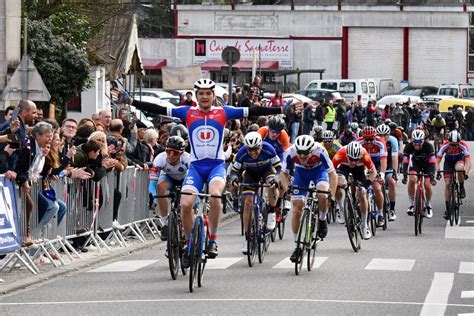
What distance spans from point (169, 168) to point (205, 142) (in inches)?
55.5

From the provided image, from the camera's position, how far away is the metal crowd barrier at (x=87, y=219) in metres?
16.6

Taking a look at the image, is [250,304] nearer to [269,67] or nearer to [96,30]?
[96,30]

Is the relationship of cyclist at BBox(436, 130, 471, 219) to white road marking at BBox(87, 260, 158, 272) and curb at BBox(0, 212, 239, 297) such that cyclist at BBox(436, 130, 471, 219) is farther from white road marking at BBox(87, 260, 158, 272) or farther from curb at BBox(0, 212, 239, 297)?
white road marking at BBox(87, 260, 158, 272)

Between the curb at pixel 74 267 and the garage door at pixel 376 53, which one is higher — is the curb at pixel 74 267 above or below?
below

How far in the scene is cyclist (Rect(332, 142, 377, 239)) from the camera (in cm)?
2067

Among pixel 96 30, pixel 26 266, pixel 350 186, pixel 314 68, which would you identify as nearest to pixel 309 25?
pixel 314 68

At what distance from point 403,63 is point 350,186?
212 ft

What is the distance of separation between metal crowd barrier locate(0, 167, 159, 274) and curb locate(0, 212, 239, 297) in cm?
17

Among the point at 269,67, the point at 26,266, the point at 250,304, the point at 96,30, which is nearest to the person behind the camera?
the point at 250,304

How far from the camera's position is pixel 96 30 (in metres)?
34.5

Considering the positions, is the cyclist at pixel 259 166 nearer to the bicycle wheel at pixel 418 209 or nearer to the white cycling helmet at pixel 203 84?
the white cycling helmet at pixel 203 84

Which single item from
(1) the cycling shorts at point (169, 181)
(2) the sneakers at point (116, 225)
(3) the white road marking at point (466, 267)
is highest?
(1) the cycling shorts at point (169, 181)

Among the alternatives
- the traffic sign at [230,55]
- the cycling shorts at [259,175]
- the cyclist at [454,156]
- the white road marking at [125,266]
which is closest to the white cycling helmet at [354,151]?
the cycling shorts at [259,175]

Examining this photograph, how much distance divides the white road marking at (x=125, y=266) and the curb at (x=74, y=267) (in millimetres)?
256
